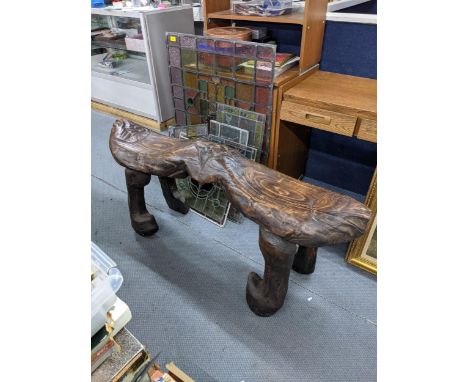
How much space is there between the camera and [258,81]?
142 cm

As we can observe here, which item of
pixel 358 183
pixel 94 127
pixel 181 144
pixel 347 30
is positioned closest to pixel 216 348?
pixel 181 144

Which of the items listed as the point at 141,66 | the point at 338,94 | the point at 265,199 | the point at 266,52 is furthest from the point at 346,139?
the point at 141,66

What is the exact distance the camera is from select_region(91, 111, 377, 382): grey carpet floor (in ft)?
3.67

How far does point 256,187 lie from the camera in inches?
43.5

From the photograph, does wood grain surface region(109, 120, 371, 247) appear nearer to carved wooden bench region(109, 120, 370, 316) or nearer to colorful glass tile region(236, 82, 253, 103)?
carved wooden bench region(109, 120, 370, 316)

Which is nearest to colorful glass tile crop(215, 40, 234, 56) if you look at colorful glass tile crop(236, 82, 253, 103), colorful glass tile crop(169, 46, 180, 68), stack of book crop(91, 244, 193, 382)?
colorful glass tile crop(236, 82, 253, 103)

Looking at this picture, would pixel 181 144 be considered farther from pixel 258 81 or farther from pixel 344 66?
pixel 344 66

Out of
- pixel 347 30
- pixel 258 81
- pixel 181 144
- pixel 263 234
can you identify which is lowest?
pixel 263 234

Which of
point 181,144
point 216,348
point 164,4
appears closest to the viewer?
point 216,348

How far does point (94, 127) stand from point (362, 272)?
251 centimetres

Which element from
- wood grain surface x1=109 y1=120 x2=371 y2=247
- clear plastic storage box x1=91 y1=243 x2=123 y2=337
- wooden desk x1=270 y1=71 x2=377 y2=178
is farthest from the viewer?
wooden desk x1=270 y1=71 x2=377 y2=178

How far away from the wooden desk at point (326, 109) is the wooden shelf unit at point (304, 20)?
110 millimetres

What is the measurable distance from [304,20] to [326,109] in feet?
1.35

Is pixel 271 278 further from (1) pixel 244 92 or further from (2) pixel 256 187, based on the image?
(1) pixel 244 92
